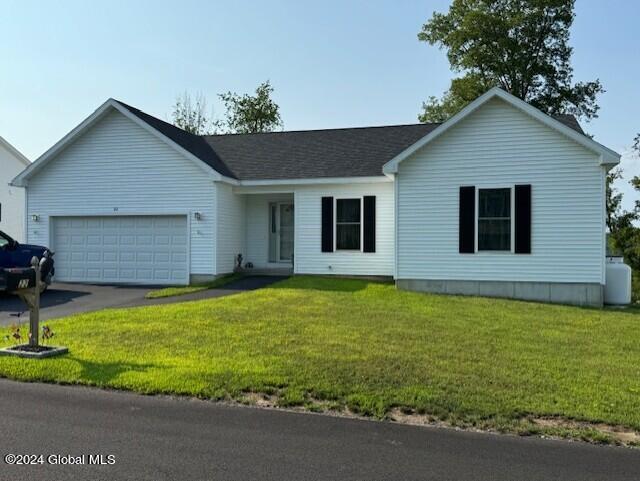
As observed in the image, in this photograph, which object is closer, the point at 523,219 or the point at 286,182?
the point at 523,219

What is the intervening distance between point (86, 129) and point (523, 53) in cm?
2561

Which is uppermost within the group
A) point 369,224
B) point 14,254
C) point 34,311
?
point 369,224

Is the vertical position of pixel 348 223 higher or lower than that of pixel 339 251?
higher

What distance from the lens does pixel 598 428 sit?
554cm

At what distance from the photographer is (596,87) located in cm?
3347

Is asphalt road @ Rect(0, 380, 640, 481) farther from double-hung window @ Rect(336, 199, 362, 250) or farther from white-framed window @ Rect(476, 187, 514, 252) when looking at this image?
double-hung window @ Rect(336, 199, 362, 250)

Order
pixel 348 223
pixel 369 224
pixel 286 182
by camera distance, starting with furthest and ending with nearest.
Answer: pixel 286 182, pixel 348 223, pixel 369 224

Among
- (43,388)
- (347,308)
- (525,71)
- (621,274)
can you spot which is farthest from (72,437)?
(525,71)

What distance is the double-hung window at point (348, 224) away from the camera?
17.5 meters

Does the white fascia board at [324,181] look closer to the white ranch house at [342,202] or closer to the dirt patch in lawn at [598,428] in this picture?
the white ranch house at [342,202]

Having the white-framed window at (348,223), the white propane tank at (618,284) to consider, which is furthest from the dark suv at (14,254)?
the white propane tank at (618,284)

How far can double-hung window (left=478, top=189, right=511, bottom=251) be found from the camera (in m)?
15.0

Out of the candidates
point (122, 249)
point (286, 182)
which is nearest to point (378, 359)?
point (286, 182)

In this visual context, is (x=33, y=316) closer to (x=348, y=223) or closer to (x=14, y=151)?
(x=348, y=223)
